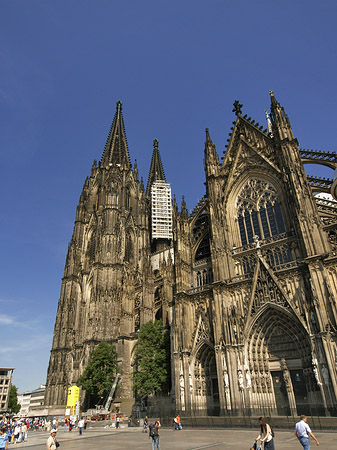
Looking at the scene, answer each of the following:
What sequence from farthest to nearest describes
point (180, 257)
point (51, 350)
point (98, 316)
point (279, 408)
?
point (51, 350) < point (98, 316) < point (180, 257) < point (279, 408)

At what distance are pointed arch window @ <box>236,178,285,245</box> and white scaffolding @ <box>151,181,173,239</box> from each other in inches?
1032

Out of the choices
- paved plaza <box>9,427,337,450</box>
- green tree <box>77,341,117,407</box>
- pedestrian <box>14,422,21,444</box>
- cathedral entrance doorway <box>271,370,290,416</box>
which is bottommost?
paved plaza <box>9,427,337,450</box>

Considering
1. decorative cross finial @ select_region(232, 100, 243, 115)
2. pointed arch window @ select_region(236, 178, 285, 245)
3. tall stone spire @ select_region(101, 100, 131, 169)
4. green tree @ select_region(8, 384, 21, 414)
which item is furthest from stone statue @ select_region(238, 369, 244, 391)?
green tree @ select_region(8, 384, 21, 414)

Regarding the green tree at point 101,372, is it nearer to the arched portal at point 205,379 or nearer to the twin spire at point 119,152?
the arched portal at point 205,379

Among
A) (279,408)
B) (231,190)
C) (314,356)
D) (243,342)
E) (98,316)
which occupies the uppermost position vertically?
(231,190)

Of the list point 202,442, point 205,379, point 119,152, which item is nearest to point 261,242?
point 205,379

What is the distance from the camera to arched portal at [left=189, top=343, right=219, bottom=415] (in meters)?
22.5

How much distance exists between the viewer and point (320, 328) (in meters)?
18.0

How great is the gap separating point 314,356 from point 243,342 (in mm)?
4425

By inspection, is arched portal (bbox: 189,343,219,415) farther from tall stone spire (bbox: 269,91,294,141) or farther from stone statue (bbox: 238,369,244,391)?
tall stone spire (bbox: 269,91,294,141)

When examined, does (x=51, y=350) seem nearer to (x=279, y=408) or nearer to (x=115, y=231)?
(x=115, y=231)

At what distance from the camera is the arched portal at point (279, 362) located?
64.4 feet

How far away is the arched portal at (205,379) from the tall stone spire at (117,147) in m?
37.8

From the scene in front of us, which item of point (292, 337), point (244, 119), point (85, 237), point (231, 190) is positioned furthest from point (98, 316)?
point (244, 119)
